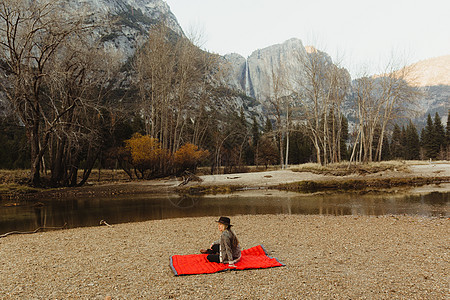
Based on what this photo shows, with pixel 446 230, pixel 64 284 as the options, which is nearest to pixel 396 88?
pixel 446 230

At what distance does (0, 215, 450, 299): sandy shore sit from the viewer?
167 inches

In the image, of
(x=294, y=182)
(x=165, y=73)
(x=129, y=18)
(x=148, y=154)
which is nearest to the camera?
(x=294, y=182)

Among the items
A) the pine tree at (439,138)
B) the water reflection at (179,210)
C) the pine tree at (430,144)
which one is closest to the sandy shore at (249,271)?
the water reflection at (179,210)

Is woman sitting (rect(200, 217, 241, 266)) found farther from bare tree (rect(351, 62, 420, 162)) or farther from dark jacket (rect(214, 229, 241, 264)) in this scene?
bare tree (rect(351, 62, 420, 162))

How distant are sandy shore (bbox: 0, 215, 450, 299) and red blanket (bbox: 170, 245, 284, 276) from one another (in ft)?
0.50

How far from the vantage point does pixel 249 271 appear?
5.23m

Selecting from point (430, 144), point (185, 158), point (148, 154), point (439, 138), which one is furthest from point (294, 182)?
point (439, 138)

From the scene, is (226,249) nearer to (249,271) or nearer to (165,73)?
(249,271)

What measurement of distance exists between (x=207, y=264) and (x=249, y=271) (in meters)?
0.81

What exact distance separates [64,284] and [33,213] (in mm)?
11514

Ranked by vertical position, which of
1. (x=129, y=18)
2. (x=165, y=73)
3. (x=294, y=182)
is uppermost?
(x=129, y=18)

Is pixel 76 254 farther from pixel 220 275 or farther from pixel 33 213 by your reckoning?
pixel 33 213

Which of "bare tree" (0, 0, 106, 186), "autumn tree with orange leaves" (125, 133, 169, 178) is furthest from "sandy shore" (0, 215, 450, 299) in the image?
"autumn tree with orange leaves" (125, 133, 169, 178)

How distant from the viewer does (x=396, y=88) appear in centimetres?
3266
